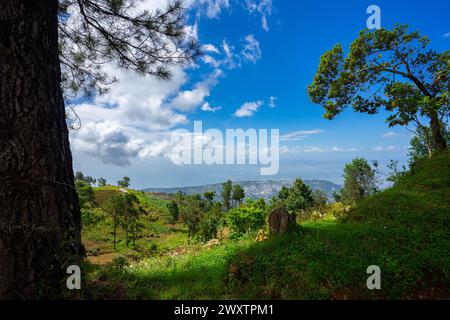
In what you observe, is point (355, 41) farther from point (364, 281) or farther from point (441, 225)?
point (364, 281)

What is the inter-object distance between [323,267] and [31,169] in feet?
13.1

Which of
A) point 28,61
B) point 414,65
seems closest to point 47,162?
point 28,61

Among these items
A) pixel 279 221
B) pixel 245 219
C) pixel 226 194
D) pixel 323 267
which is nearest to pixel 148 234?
pixel 226 194

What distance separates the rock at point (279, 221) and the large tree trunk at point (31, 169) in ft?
11.3

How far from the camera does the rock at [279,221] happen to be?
5.37 m

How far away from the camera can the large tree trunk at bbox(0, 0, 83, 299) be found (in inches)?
117

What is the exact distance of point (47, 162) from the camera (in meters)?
3.23

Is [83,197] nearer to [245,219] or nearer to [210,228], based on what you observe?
[210,228]

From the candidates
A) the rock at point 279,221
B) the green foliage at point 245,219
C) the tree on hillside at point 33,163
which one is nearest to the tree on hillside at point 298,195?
the green foliage at point 245,219

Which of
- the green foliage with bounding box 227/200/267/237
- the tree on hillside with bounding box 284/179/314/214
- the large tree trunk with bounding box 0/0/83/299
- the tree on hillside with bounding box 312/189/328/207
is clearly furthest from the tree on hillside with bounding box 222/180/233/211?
the large tree trunk with bounding box 0/0/83/299

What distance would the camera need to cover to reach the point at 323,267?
3.96 m

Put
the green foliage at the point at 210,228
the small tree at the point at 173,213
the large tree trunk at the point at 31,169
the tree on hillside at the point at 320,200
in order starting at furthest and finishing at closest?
the small tree at the point at 173,213, the green foliage at the point at 210,228, the tree on hillside at the point at 320,200, the large tree trunk at the point at 31,169

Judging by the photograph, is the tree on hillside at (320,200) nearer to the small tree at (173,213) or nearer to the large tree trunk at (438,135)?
the large tree trunk at (438,135)

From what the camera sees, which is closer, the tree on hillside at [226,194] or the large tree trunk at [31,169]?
the large tree trunk at [31,169]
